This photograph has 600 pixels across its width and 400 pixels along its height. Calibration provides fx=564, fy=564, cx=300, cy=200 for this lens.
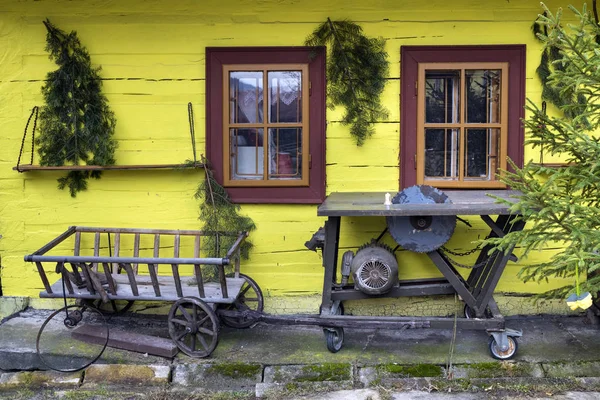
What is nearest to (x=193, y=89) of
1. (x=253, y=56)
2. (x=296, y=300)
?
(x=253, y=56)

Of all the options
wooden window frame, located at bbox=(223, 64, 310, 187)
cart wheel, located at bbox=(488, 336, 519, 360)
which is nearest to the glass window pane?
wooden window frame, located at bbox=(223, 64, 310, 187)

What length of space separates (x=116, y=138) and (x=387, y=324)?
3.04 meters

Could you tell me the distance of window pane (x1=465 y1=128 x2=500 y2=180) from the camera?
17.3 ft

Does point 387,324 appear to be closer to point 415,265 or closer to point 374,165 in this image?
point 415,265

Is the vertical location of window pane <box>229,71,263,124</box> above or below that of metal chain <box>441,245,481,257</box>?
above

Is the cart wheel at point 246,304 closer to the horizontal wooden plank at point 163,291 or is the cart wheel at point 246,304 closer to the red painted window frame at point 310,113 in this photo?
the horizontal wooden plank at point 163,291

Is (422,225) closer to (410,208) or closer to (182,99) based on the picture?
(410,208)

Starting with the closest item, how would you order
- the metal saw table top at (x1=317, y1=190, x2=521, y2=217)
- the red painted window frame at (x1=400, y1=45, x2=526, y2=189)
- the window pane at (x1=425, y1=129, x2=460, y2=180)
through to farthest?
the metal saw table top at (x1=317, y1=190, x2=521, y2=217), the red painted window frame at (x1=400, y1=45, x2=526, y2=189), the window pane at (x1=425, y1=129, x2=460, y2=180)

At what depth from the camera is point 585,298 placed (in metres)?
3.10

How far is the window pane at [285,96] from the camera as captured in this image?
530 cm

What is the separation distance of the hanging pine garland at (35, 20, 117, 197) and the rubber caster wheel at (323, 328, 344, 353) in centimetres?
257

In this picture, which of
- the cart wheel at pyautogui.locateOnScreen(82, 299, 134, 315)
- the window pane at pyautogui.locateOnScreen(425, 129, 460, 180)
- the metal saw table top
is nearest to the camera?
the metal saw table top

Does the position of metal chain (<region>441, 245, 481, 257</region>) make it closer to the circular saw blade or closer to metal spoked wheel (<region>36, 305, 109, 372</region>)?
the circular saw blade

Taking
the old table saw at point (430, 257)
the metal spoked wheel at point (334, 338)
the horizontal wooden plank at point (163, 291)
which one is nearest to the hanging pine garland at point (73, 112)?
the horizontal wooden plank at point (163, 291)
